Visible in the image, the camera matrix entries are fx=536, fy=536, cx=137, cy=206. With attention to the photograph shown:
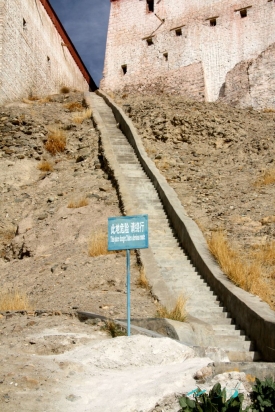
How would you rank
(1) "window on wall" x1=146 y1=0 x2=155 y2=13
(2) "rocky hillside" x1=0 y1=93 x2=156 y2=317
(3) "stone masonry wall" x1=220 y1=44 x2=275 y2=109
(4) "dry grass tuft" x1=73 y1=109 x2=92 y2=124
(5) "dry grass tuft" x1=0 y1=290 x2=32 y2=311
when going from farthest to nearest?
(1) "window on wall" x1=146 y1=0 x2=155 y2=13 < (3) "stone masonry wall" x1=220 y1=44 x2=275 y2=109 < (4) "dry grass tuft" x1=73 y1=109 x2=92 y2=124 < (2) "rocky hillside" x1=0 y1=93 x2=156 y2=317 < (5) "dry grass tuft" x1=0 y1=290 x2=32 y2=311

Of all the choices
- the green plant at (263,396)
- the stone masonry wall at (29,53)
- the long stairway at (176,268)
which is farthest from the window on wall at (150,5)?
the green plant at (263,396)

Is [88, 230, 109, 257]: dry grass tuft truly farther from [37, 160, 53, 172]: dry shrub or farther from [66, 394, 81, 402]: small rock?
[66, 394, 81, 402]: small rock

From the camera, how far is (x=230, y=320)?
726 cm

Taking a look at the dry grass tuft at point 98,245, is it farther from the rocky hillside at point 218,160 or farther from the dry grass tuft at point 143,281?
the rocky hillside at point 218,160

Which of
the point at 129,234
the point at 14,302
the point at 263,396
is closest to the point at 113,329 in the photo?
the point at 129,234

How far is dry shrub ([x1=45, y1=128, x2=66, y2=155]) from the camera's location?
1529cm

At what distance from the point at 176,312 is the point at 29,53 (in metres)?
16.8

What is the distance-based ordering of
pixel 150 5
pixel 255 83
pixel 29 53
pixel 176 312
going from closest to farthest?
pixel 176 312 → pixel 29 53 → pixel 255 83 → pixel 150 5

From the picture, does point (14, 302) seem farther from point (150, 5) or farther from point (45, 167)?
point (150, 5)

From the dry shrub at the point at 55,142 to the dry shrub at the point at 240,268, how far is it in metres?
7.19

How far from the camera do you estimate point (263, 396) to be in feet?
12.4

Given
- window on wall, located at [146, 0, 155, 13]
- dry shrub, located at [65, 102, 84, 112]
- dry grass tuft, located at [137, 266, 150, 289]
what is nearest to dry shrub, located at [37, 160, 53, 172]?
dry shrub, located at [65, 102, 84, 112]

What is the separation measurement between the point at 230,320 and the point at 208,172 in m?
7.07

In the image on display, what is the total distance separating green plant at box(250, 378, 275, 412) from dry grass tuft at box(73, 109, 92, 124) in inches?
544
